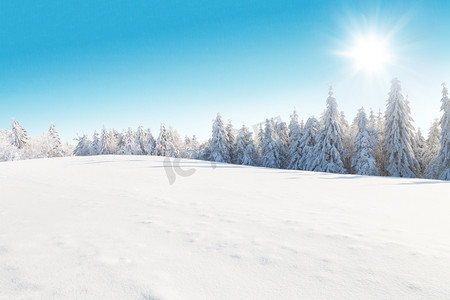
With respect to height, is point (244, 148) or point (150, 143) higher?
point (150, 143)

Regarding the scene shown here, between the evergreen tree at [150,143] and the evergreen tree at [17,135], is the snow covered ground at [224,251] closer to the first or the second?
the evergreen tree at [17,135]

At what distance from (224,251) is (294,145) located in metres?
25.6

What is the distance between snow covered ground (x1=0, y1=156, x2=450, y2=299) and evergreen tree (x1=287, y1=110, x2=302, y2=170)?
21.9 meters

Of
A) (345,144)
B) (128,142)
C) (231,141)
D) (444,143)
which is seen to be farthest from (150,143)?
(444,143)

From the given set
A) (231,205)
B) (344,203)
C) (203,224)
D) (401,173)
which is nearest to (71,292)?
(203,224)

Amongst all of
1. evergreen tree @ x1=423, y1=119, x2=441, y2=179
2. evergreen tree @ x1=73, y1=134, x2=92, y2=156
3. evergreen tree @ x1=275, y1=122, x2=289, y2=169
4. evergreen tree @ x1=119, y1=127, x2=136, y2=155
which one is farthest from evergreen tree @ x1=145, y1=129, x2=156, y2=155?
evergreen tree @ x1=423, y1=119, x2=441, y2=179

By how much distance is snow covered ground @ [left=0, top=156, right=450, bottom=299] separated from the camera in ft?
4.84

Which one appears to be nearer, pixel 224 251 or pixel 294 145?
pixel 224 251

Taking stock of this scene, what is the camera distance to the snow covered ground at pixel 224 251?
4.84 feet

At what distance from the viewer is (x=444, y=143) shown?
58.3 feet

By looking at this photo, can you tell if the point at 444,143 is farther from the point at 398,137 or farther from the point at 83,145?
the point at 83,145

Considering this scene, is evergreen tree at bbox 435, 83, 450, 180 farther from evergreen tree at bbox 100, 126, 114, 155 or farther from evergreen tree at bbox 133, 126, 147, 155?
evergreen tree at bbox 100, 126, 114, 155

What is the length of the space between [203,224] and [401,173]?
75.7 feet

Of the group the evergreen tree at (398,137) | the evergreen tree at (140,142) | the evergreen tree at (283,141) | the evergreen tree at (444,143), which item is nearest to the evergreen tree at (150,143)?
the evergreen tree at (140,142)
